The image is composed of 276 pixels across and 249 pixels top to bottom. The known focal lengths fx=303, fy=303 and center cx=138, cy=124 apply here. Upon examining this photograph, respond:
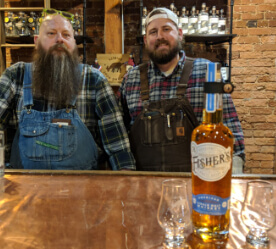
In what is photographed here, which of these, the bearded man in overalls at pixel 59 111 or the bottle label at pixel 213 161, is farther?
the bearded man in overalls at pixel 59 111

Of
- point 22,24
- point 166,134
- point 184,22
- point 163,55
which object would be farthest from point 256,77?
point 22,24

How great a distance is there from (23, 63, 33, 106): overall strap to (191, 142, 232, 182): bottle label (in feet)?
4.48

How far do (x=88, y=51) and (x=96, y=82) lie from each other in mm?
1706

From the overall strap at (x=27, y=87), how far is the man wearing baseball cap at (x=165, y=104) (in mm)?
587

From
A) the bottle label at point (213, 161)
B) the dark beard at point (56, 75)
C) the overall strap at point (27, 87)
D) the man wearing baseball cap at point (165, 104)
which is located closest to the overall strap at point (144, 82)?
the man wearing baseball cap at point (165, 104)

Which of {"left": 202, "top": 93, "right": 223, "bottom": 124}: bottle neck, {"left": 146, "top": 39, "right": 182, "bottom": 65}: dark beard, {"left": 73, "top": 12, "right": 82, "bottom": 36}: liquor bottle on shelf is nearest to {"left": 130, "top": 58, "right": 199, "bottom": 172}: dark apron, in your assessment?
{"left": 146, "top": 39, "right": 182, "bottom": 65}: dark beard

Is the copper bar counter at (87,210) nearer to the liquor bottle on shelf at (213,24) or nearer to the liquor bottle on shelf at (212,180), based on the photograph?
the liquor bottle on shelf at (212,180)

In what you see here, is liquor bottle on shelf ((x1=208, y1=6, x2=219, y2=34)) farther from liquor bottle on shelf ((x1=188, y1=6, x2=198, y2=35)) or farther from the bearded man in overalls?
the bearded man in overalls

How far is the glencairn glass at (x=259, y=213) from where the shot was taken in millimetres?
625

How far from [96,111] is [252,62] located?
2136mm

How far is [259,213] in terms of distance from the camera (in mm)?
630

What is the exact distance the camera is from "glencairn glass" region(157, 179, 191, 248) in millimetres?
640

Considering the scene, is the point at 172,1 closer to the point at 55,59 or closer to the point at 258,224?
the point at 55,59

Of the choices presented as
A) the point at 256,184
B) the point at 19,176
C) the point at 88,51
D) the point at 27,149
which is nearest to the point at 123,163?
the point at 27,149
